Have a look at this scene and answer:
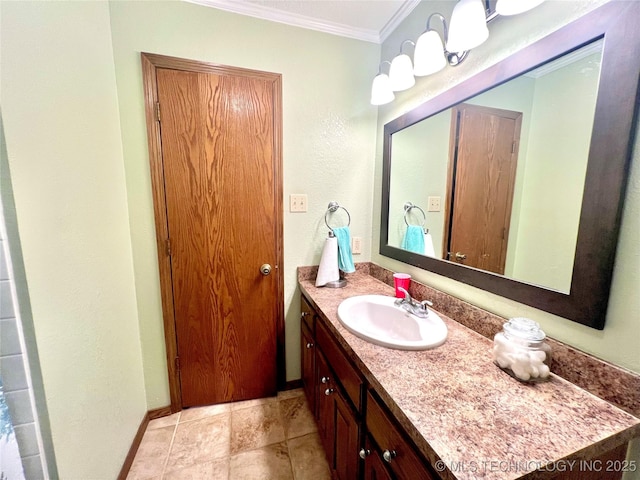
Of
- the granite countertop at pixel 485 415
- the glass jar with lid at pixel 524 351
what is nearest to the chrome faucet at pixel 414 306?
the granite countertop at pixel 485 415

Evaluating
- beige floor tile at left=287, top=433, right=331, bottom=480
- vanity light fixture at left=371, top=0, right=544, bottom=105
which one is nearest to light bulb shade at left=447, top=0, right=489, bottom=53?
vanity light fixture at left=371, top=0, right=544, bottom=105

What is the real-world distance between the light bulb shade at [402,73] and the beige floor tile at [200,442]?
2.12 meters

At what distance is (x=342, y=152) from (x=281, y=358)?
1.44 meters

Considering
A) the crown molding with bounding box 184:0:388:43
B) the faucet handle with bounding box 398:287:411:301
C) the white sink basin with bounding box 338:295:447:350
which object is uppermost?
the crown molding with bounding box 184:0:388:43

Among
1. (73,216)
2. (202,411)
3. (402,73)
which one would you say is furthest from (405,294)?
(202,411)

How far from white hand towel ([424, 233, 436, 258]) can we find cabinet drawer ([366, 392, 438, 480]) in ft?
2.40

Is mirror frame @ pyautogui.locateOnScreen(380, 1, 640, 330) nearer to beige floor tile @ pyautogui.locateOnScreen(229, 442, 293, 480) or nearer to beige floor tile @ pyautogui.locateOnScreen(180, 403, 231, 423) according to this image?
beige floor tile @ pyautogui.locateOnScreen(229, 442, 293, 480)

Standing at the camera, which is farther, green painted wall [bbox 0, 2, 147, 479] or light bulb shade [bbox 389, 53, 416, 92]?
light bulb shade [bbox 389, 53, 416, 92]

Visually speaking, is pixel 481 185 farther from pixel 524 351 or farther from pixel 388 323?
pixel 388 323

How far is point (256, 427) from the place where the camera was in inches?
56.9

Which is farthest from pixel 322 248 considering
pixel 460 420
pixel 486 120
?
pixel 460 420

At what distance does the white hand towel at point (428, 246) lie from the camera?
122cm

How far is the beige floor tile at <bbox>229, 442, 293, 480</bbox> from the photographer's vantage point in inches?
46.6

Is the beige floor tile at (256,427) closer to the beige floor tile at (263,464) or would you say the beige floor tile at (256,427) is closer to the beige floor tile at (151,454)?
the beige floor tile at (263,464)
